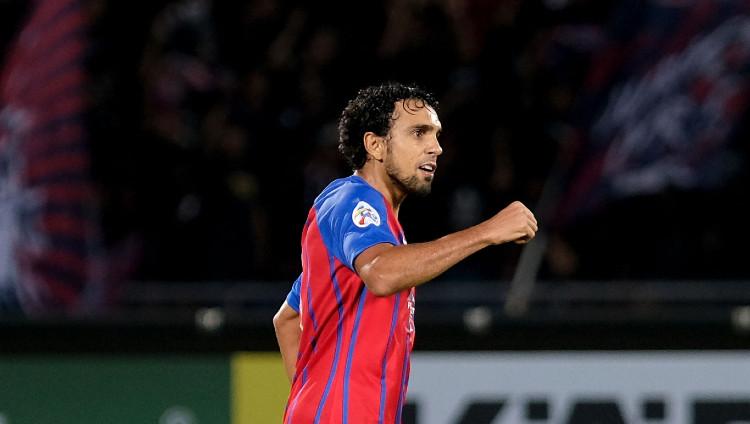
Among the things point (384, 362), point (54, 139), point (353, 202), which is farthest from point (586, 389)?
point (54, 139)

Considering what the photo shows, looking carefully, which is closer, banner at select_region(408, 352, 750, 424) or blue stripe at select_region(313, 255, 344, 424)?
blue stripe at select_region(313, 255, 344, 424)

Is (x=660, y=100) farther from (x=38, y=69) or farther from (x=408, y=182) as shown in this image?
(x=408, y=182)

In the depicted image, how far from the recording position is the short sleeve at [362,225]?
11.4 ft

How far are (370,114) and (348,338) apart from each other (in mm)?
670

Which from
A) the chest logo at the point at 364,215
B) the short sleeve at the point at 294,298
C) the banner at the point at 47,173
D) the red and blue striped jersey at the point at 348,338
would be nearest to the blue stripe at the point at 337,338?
the red and blue striped jersey at the point at 348,338

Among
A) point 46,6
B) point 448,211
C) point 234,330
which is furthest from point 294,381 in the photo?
point 46,6

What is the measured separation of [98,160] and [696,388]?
349 centimetres

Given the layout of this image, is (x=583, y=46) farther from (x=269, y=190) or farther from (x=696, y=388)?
(x=696, y=388)

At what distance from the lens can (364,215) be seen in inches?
140

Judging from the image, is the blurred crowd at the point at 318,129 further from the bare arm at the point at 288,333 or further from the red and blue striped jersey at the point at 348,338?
the red and blue striped jersey at the point at 348,338

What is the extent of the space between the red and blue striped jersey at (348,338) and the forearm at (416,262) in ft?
0.95

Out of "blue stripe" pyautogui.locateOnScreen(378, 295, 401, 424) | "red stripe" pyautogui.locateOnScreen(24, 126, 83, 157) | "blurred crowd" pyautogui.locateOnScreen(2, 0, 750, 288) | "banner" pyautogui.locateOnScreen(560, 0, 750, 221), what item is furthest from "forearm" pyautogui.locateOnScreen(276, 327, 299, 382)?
"red stripe" pyautogui.locateOnScreen(24, 126, 83, 157)

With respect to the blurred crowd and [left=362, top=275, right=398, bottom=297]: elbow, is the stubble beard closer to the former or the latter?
[left=362, top=275, right=398, bottom=297]: elbow

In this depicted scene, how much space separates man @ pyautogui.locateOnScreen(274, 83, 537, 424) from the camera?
146 inches
